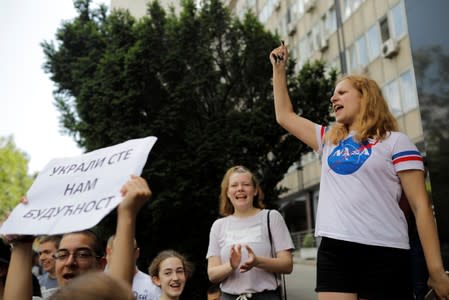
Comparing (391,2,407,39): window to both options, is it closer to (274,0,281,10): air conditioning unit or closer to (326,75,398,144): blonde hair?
(274,0,281,10): air conditioning unit

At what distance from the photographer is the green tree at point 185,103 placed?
14812 millimetres

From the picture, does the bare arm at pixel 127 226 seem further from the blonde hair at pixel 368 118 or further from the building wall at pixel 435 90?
the building wall at pixel 435 90

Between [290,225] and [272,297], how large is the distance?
36.5 m

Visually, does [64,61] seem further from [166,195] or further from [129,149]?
[129,149]

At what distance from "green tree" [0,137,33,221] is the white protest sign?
41.1 m

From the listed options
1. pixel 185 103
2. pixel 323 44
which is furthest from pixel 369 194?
pixel 323 44

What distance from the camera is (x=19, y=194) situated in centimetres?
4191

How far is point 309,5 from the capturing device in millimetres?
29703

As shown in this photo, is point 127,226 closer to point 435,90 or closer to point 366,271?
point 366,271

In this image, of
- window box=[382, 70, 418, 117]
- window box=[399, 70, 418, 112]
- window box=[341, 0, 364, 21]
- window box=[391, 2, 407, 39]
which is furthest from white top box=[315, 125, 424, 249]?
window box=[341, 0, 364, 21]

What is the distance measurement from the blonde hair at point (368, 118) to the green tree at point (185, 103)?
11.5m

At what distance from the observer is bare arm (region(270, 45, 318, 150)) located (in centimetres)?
306

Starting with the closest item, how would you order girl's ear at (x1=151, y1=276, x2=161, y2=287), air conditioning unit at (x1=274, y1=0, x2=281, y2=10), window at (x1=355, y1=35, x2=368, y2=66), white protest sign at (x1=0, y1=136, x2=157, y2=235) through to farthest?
white protest sign at (x1=0, y1=136, x2=157, y2=235)
girl's ear at (x1=151, y1=276, x2=161, y2=287)
window at (x1=355, y1=35, x2=368, y2=66)
air conditioning unit at (x1=274, y1=0, x2=281, y2=10)

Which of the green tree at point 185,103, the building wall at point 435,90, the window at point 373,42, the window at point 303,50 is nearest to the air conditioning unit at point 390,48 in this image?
the window at point 373,42
